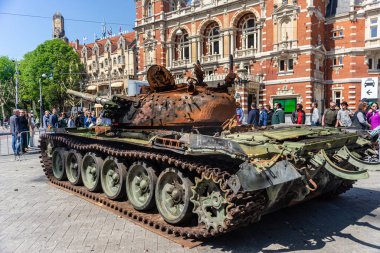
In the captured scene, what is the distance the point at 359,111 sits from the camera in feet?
35.0

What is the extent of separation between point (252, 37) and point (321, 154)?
101 feet

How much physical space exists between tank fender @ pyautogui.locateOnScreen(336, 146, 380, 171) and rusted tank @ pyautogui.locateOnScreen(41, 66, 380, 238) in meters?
0.02

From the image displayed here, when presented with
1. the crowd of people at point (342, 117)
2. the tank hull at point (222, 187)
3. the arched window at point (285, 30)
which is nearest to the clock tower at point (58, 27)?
the arched window at point (285, 30)

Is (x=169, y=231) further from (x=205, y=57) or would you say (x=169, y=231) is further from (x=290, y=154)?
(x=205, y=57)

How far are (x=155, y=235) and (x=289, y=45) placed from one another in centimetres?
2767

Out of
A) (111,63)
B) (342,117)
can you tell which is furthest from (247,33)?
(111,63)

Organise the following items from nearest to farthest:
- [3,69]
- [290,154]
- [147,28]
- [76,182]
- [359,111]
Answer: [290,154] < [76,182] < [359,111] < [147,28] < [3,69]

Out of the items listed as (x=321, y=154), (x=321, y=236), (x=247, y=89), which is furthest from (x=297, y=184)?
(x=247, y=89)

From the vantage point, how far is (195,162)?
15.1 feet

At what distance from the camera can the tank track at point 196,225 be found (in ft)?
13.1

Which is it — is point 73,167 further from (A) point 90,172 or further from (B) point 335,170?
(B) point 335,170

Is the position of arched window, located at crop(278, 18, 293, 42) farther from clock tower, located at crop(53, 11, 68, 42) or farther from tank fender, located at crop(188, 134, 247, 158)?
clock tower, located at crop(53, 11, 68, 42)

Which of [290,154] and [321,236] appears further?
[321,236]

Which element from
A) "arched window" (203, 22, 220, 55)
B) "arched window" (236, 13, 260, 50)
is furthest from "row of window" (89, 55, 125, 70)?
"arched window" (236, 13, 260, 50)
